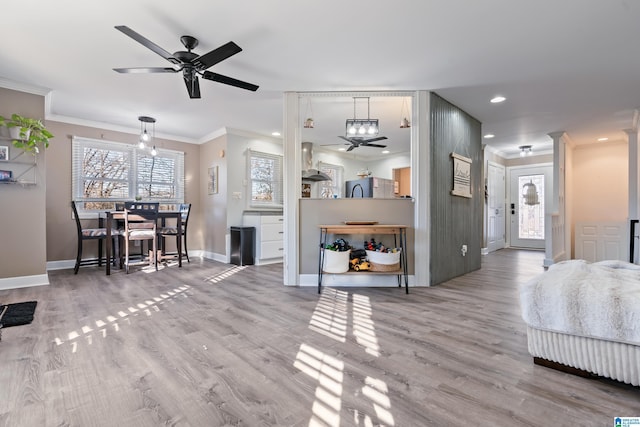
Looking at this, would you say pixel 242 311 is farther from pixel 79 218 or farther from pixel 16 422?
pixel 79 218

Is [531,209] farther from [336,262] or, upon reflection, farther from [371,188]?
[336,262]

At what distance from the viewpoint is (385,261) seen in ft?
11.2

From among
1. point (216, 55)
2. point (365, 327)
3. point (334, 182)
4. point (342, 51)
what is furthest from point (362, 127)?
point (334, 182)

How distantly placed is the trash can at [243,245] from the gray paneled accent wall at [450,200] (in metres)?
3.00

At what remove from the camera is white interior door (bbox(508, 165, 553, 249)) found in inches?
293

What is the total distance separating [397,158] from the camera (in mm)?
7977

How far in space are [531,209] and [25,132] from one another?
972 cm

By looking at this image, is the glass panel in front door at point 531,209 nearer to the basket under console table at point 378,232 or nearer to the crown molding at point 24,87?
the basket under console table at point 378,232

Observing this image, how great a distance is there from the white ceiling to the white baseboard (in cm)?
233

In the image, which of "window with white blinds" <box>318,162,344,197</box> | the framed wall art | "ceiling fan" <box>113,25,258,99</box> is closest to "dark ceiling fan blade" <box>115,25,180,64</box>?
"ceiling fan" <box>113,25,258,99</box>

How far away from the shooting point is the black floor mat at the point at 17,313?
243 centimetres

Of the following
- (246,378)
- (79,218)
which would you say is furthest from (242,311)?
(79,218)

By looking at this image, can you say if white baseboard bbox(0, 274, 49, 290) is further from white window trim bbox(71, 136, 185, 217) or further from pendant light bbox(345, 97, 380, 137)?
pendant light bbox(345, 97, 380, 137)

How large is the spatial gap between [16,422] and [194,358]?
0.78m
